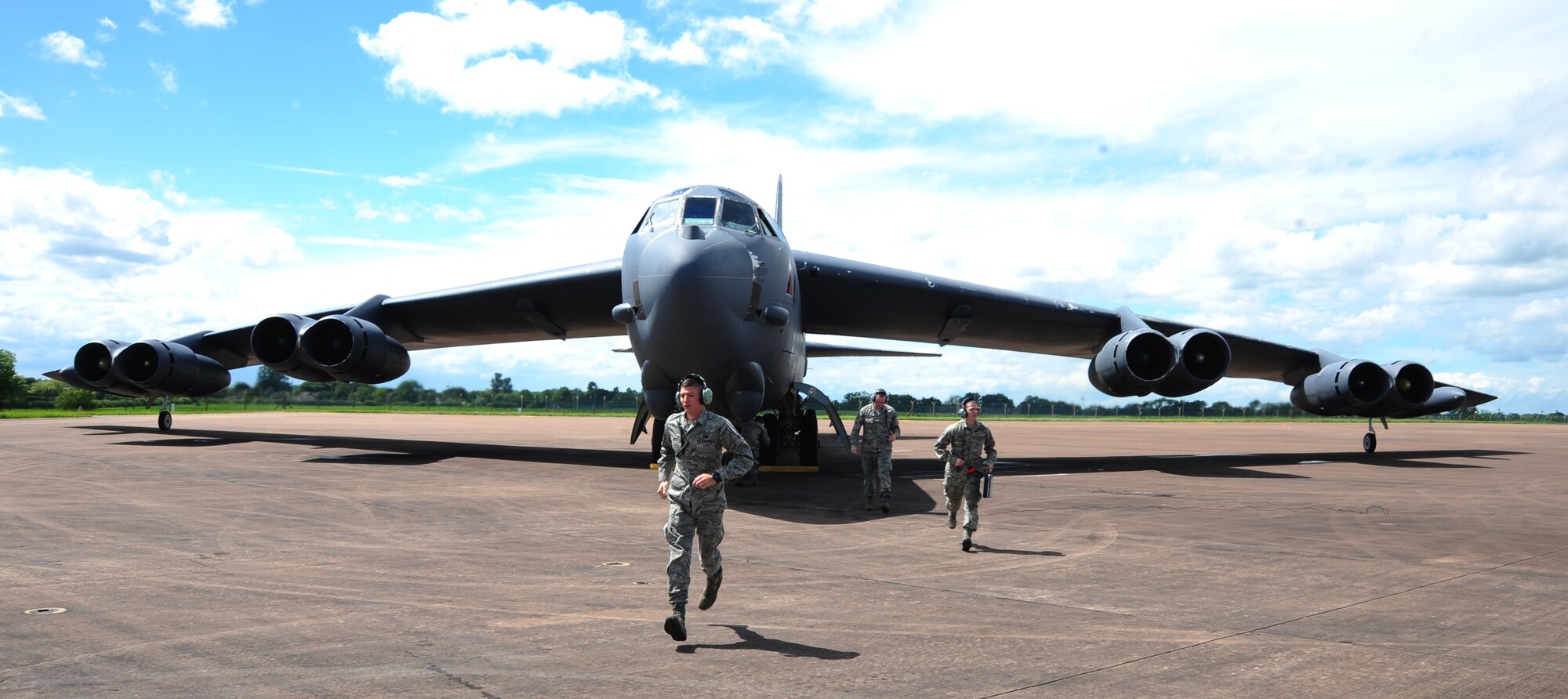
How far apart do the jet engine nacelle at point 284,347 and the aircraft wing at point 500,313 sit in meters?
0.73

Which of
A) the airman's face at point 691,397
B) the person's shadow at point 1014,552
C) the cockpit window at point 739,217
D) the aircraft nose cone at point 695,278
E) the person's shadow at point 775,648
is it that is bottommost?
the person's shadow at point 775,648

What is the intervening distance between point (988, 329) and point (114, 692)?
19184 millimetres

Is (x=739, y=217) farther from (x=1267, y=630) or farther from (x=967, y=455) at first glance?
(x=1267, y=630)

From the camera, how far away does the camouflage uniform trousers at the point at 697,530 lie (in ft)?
18.5

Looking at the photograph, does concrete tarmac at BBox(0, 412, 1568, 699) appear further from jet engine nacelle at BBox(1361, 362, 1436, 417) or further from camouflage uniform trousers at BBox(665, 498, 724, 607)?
jet engine nacelle at BBox(1361, 362, 1436, 417)

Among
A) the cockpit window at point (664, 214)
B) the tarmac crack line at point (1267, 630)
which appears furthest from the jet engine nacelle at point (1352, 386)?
the cockpit window at point (664, 214)

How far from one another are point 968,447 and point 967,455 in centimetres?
7

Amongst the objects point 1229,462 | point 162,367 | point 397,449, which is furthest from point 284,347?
point 1229,462

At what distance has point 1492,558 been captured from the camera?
8.30 metres

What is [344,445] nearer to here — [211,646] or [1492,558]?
[211,646]

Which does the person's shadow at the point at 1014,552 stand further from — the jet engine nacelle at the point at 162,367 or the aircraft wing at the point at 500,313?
the jet engine nacelle at the point at 162,367

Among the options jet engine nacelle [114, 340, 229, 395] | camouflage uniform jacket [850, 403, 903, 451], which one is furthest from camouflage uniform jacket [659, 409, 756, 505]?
jet engine nacelle [114, 340, 229, 395]

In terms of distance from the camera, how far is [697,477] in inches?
228

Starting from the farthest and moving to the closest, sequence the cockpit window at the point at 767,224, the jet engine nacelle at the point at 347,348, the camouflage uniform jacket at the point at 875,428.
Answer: the jet engine nacelle at the point at 347,348
the cockpit window at the point at 767,224
the camouflage uniform jacket at the point at 875,428
